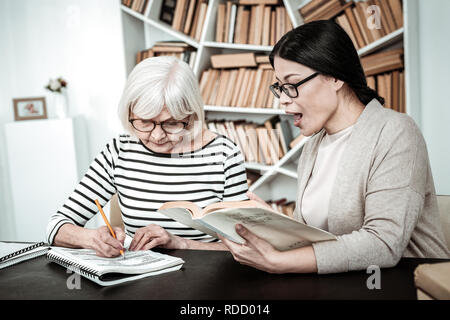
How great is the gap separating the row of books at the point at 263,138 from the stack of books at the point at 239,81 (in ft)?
0.51

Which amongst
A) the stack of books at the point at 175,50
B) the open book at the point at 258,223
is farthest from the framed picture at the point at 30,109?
the open book at the point at 258,223

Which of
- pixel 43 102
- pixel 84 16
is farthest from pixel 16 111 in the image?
pixel 84 16

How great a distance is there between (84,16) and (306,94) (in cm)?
302

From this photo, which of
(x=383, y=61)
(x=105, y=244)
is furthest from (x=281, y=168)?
(x=105, y=244)

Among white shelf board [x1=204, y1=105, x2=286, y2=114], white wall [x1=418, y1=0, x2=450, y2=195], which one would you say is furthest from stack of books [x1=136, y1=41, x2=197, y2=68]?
white wall [x1=418, y1=0, x2=450, y2=195]

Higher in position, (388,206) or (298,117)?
(298,117)

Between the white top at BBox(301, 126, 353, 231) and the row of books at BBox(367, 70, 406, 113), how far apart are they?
1478 mm

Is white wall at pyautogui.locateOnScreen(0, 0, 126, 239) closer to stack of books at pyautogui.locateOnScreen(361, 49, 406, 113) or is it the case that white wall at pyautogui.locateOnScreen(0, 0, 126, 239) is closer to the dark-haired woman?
stack of books at pyautogui.locateOnScreen(361, 49, 406, 113)

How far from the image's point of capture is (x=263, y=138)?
10.6ft

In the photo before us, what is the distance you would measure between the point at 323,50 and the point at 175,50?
2.39 metres

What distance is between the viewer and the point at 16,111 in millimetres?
3783

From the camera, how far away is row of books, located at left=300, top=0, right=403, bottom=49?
2.66 m

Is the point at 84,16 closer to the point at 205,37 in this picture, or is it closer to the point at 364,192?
the point at 205,37

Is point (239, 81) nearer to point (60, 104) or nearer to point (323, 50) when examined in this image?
point (60, 104)
